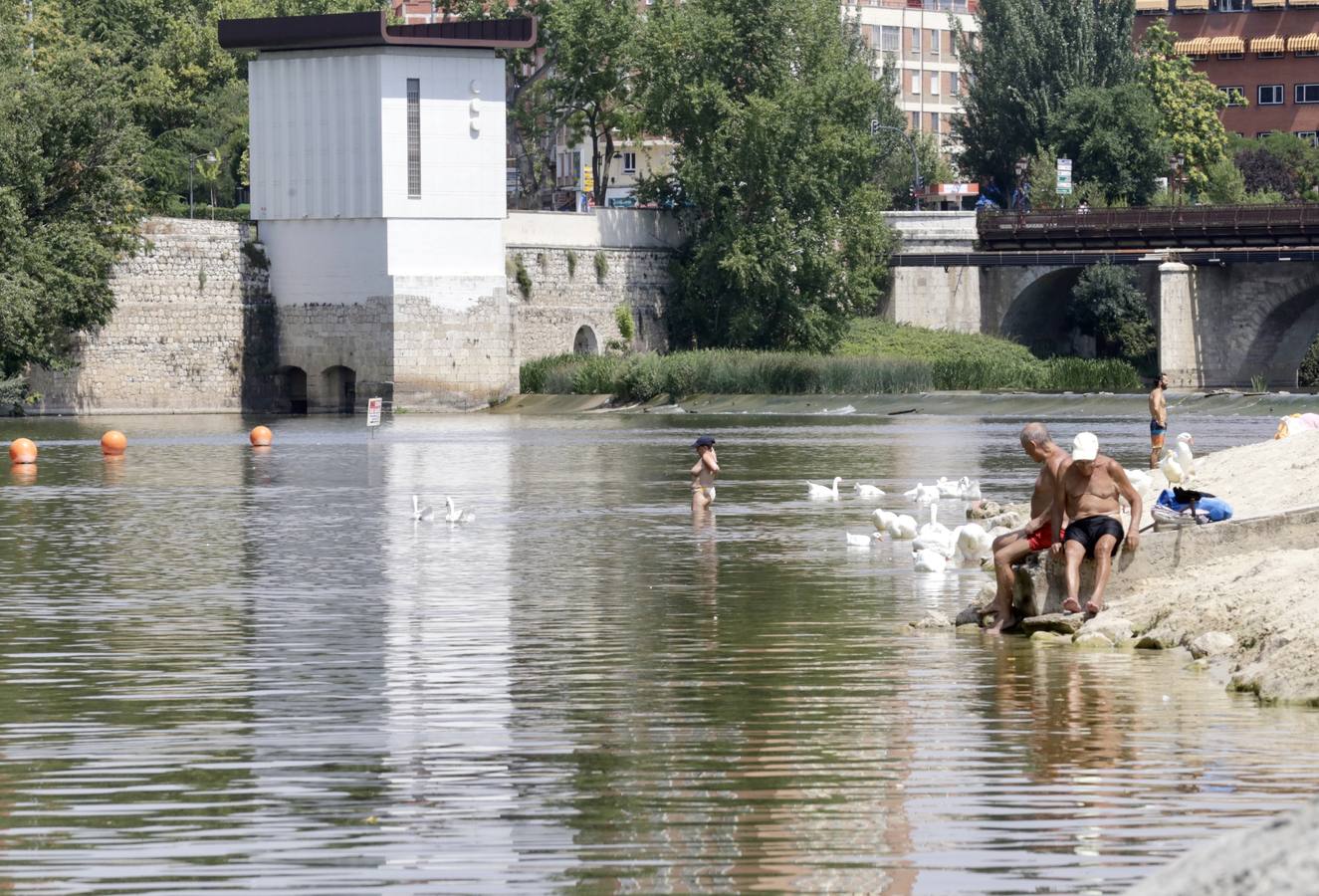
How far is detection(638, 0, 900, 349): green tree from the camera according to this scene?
76188 mm

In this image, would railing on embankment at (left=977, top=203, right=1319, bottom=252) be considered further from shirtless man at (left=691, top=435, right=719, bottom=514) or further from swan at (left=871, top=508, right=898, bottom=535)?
swan at (left=871, top=508, right=898, bottom=535)

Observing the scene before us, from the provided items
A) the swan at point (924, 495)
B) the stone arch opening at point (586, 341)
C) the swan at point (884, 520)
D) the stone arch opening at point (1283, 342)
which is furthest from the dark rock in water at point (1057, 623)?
the stone arch opening at point (1283, 342)

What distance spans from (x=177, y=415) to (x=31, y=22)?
23.8 metres

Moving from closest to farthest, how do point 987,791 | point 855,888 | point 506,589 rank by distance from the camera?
point 855,888, point 987,791, point 506,589

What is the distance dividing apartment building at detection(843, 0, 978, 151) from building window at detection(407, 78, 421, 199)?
203ft

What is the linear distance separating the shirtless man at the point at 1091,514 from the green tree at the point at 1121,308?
223 ft

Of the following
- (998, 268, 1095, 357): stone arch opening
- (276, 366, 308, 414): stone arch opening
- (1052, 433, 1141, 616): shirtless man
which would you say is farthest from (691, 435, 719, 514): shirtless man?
(998, 268, 1095, 357): stone arch opening

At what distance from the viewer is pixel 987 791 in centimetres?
1027

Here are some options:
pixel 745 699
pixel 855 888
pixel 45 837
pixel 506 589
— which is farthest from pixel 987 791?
pixel 506 589

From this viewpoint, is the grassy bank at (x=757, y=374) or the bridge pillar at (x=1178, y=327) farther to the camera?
the bridge pillar at (x=1178, y=327)

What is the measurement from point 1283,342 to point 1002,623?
6982cm

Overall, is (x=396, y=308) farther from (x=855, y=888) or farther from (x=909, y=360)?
(x=855, y=888)

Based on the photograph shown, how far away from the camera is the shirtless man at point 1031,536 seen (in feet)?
53.4

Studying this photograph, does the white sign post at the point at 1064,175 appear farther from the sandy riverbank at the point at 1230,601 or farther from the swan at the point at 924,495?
the sandy riverbank at the point at 1230,601
